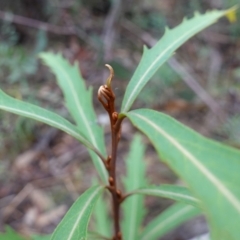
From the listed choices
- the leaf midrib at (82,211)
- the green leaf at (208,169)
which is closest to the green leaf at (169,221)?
the leaf midrib at (82,211)

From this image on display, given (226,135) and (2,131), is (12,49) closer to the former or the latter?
(2,131)

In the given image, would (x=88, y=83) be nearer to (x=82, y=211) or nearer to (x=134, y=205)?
(x=134, y=205)

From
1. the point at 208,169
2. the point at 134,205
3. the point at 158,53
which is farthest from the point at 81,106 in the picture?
the point at 208,169

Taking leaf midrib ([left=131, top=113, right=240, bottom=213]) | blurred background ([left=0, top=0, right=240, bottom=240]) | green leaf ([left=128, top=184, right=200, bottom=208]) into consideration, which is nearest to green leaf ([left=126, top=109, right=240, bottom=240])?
leaf midrib ([left=131, top=113, right=240, bottom=213])

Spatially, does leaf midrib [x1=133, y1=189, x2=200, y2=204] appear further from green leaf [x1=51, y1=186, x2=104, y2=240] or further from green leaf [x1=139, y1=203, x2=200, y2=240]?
green leaf [x1=139, y1=203, x2=200, y2=240]

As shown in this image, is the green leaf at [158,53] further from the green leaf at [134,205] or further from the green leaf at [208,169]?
the green leaf at [134,205]

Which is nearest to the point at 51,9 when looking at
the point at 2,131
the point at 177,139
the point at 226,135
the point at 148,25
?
the point at 148,25

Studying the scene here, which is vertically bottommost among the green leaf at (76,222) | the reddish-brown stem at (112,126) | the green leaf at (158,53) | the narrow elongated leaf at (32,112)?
the green leaf at (76,222)
